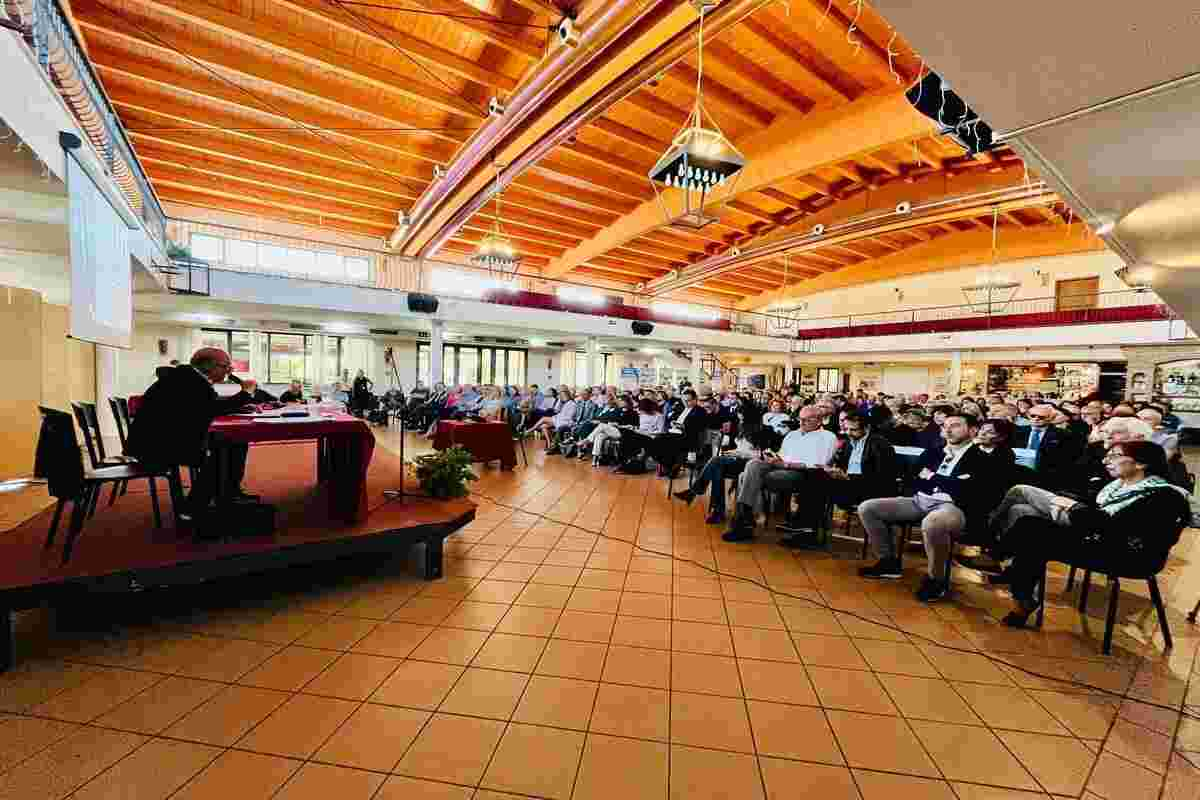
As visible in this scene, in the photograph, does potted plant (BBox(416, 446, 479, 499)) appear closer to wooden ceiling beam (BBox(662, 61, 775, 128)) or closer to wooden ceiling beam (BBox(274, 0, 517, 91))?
wooden ceiling beam (BBox(274, 0, 517, 91))

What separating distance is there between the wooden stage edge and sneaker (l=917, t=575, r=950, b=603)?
3.05 metres

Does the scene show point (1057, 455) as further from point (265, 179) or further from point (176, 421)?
point (265, 179)

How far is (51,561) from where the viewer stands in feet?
7.45

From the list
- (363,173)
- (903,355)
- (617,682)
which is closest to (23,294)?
(363,173)

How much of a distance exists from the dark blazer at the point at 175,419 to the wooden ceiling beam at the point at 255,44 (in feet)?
16.9

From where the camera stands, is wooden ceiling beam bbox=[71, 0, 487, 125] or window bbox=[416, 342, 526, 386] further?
window bbox=[416, 342, 526, 386]

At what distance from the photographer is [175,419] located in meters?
2.62

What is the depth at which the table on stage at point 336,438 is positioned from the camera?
2643mm

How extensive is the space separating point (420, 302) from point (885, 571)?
995 centimetres

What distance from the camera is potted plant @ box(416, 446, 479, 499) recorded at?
3.68 meters

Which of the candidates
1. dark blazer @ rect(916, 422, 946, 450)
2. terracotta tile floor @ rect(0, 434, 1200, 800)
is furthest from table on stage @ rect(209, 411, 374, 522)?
dark blazer @ rect(916, 422, 946, 450)

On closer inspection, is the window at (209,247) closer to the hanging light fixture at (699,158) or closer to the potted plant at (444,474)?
the potted plant at (444,474)

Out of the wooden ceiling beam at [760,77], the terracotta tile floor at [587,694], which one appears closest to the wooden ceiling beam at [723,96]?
the wooden ceiling beam at [760,77]

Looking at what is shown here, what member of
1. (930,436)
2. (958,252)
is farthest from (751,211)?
(930,436)
